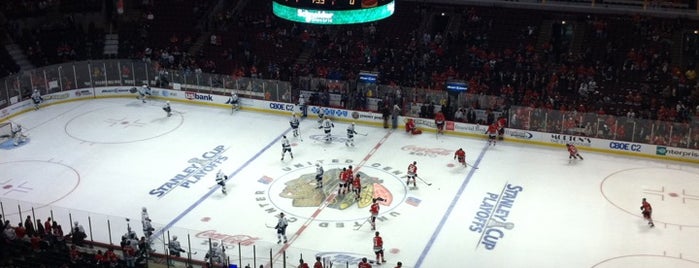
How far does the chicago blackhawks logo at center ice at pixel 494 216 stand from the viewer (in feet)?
87.8

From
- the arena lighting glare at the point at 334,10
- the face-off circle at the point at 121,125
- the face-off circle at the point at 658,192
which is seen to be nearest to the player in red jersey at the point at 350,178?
the arena lighting glare at the point at 334,10

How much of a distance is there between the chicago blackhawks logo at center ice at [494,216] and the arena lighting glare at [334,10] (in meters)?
7.15

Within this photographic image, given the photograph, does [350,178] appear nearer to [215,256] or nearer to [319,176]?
[319,176]

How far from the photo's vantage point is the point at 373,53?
4197cm

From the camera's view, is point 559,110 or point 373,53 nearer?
point 559,110

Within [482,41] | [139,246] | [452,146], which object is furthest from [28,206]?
[482,41]

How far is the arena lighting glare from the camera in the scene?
1049 inches

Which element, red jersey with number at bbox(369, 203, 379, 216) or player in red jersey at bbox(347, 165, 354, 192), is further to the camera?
player in red jersey at bbox(347, 165, 354, 192)

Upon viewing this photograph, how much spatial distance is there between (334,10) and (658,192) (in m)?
12.8

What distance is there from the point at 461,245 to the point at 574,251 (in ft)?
10.8

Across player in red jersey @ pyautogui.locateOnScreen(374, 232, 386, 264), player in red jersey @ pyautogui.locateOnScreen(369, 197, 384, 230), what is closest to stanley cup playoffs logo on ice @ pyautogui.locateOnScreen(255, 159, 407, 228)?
player in red jersey @ pyautogui.locateOnScreen(369, 197, 384, 230)

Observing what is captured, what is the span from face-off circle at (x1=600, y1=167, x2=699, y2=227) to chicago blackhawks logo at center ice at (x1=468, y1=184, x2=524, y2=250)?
10.7 ft

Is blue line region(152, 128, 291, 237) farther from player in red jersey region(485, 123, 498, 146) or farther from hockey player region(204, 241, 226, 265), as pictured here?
player in red jersey region(485, 123, 498, 146)

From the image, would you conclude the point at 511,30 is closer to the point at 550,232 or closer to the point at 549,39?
the point at 549,39
